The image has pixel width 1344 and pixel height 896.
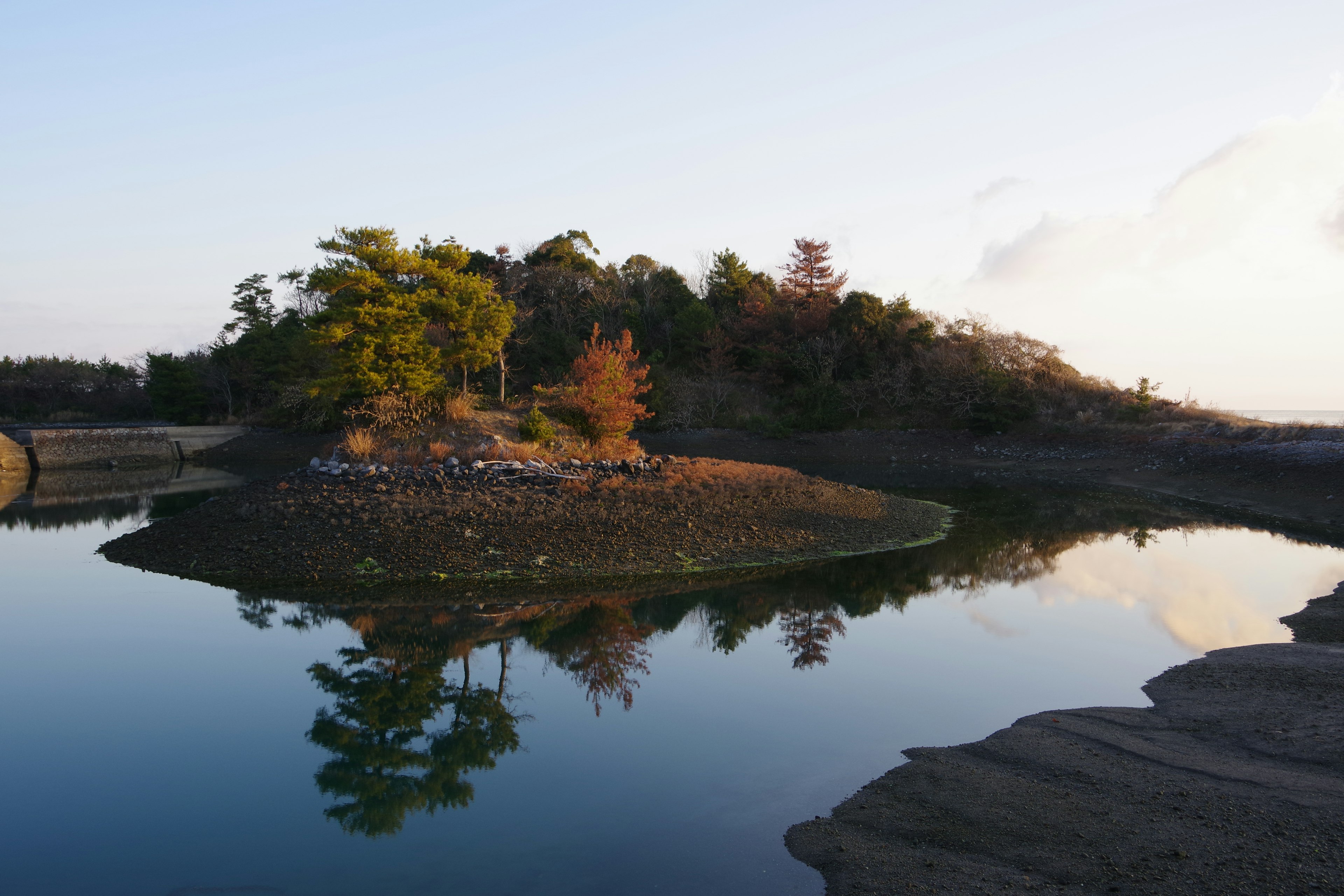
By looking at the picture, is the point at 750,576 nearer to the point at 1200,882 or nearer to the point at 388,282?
the point at 1200,882

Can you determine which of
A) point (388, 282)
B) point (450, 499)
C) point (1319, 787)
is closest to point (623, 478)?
point (450, 499)

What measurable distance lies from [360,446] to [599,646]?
11257 millimetres

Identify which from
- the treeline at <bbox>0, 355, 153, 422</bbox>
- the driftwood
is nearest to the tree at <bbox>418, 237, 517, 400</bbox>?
the driftwood

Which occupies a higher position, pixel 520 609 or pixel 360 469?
pixel 360 469

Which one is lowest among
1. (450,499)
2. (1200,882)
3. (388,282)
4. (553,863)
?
(553,863)

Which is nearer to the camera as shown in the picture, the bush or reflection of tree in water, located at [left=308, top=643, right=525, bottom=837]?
reflection of tree in water, located at [left=308, top=643, right=525, bottom=837]

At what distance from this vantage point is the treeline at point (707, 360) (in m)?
38.6

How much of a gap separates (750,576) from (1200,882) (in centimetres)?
976

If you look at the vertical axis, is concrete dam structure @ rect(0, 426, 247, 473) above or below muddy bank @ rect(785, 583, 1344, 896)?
above

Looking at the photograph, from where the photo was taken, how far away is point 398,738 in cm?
733

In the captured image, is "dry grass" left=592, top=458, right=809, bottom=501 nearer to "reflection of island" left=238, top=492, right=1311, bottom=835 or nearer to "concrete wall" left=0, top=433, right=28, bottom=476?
"reflection of island" left=238, top=492, right=1311, bottom=835

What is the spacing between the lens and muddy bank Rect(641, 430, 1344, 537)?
74.2 ft

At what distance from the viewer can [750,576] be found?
45.9 ft

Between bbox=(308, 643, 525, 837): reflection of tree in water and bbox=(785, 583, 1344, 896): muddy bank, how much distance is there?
308cm
